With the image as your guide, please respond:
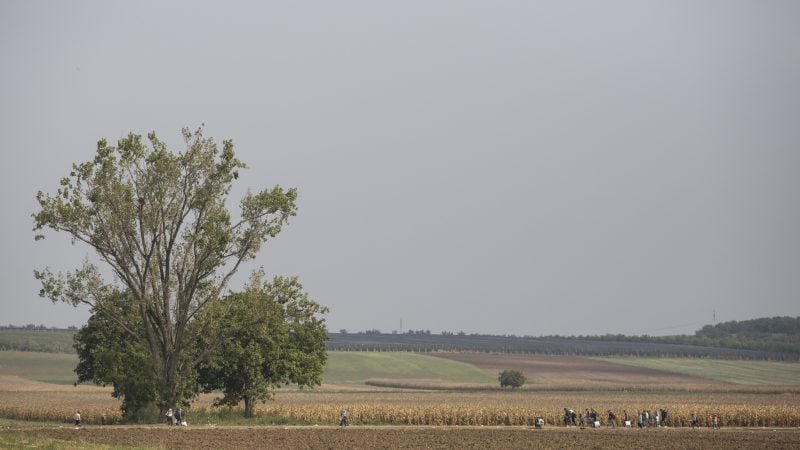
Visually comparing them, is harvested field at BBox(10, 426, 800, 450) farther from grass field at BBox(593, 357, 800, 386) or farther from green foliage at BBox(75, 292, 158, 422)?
grass field at BBox(593, 357, 800, 386)

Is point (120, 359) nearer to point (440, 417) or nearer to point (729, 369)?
point (440, 417)

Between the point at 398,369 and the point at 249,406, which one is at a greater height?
the point at 398,369

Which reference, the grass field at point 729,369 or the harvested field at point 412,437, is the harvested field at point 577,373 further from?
the harvested field at point 412,437

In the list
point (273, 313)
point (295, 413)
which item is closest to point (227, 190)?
point (273, 313)

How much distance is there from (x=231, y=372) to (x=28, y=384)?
6363cm

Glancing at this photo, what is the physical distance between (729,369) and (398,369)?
2110 inches

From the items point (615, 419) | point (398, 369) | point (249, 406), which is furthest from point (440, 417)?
point (398, 369)

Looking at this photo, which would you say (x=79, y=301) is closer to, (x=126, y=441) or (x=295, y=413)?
(x=126, y=441)

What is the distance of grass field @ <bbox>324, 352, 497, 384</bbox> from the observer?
157m

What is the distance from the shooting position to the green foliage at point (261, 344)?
72.6 m

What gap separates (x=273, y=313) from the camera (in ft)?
238

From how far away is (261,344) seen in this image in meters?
79.4

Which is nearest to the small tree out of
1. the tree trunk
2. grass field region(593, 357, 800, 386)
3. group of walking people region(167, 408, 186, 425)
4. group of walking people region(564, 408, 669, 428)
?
grass field region(593, 357, 800, 386)

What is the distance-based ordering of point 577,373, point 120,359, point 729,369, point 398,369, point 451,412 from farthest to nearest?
point 729,369 → point 398,369 → point 577,373 → point 451,412 → point 120,359
